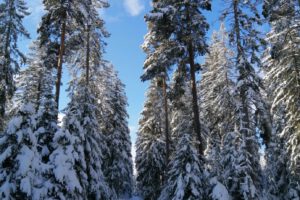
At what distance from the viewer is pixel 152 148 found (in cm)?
3528

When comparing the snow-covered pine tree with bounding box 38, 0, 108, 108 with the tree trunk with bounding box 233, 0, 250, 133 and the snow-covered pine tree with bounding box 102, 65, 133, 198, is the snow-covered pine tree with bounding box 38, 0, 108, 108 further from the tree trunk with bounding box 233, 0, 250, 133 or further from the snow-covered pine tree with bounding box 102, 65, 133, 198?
the snow-covered pine tree with bounding box 102, 65, 133, 198

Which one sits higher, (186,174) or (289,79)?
(289,79)

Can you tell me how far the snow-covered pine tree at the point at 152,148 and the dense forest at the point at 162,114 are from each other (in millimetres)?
121

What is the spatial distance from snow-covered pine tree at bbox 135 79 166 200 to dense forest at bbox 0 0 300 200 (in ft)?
0.40

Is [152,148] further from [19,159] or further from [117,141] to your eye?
[19,159]

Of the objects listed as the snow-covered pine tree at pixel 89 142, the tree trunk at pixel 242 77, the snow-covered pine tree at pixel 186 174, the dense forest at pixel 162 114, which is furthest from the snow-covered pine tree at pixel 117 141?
the snow-covered pine tree at pixel 186 174

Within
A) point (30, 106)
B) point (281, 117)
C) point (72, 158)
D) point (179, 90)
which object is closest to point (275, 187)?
point (281, 117)

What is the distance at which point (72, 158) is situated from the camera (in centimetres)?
1227

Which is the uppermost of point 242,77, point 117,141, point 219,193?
point 242,77

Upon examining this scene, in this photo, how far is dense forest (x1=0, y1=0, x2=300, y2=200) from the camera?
1197cm

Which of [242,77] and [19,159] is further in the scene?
[242,77]

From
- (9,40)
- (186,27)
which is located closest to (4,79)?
(9,40)

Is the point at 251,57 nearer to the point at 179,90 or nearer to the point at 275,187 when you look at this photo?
the point at 179,90

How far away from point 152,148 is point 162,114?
3.76m
